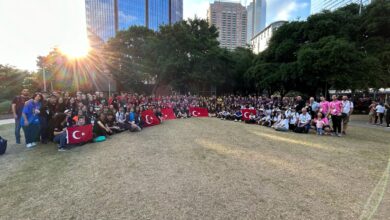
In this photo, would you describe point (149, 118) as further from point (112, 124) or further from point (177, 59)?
point (177, 59)

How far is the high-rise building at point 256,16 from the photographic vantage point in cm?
11156

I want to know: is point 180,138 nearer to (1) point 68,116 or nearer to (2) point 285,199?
(1) point 68,116

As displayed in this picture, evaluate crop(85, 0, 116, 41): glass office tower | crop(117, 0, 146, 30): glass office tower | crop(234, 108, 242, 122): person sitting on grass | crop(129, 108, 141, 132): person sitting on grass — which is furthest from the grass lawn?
crop(85, 0, 116, 41): glass office tower

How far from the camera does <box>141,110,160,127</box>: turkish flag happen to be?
10.6 meters

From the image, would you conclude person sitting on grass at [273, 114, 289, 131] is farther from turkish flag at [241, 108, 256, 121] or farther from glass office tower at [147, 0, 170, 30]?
glass office tower at [147, 0, 170, 30]

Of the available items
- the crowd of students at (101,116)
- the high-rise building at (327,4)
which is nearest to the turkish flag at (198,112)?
the crowd of students at (101,116)

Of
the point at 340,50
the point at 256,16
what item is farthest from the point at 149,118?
the point at 256,16

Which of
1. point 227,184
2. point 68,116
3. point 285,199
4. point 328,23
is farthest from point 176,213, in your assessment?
point 328,23

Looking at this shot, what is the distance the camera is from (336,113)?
8.45 m

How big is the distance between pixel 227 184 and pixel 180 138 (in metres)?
4.08

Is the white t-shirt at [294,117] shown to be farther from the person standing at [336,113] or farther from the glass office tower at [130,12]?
the glass office tower at [130,12]

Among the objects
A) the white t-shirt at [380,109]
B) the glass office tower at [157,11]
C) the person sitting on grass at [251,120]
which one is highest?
the glass office tower at [157,11]

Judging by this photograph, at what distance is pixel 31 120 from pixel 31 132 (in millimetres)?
477

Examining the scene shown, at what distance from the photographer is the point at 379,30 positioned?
14727mm
